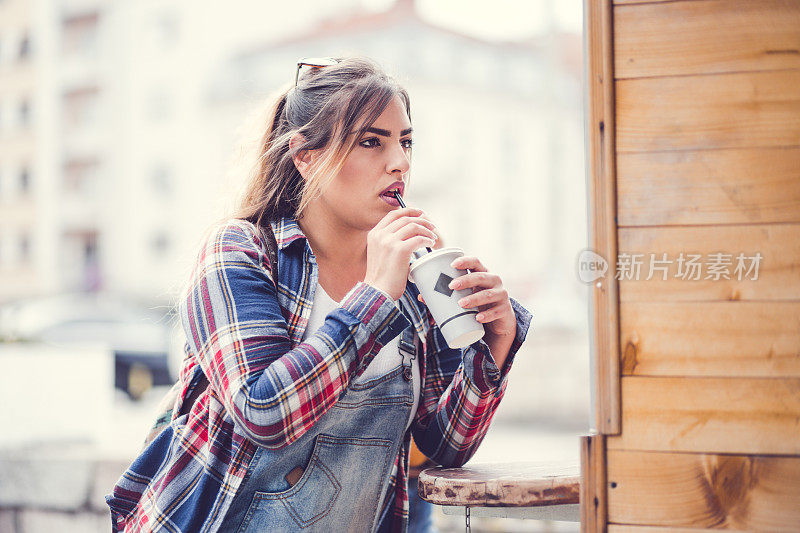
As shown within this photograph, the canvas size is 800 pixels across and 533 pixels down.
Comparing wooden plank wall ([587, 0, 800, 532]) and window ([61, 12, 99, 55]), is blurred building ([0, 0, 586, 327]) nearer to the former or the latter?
window ([61, 12, 99, 55])

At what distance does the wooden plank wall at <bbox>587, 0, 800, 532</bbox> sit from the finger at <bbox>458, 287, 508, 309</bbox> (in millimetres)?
292

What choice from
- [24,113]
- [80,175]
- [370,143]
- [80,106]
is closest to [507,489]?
[370,143]

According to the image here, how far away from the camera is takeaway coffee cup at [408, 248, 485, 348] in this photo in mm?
1398

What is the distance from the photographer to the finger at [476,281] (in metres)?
1.40

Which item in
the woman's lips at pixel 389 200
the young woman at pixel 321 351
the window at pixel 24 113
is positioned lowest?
the young woman at pixel 321 351

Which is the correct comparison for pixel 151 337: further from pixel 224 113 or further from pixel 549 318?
pixel 224 113

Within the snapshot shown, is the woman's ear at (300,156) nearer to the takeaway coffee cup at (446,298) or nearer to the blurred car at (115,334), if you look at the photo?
the takeaway coffee cup at (446,298)

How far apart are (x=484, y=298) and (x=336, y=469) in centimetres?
42

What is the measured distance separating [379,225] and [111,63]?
29.2 metres

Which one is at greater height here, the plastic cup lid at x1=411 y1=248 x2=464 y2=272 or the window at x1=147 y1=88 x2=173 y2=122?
the window at x1=147 y1=88 x2=173 y2=122

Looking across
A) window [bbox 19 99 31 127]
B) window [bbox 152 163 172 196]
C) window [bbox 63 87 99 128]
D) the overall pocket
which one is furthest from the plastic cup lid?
window [bbox 19 99 31 127]

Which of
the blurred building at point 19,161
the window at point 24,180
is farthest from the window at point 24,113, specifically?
the window at point 24,180

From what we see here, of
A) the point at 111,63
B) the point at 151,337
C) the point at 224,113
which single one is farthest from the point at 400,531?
the point at 111,63

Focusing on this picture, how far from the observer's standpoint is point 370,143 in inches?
63.6
